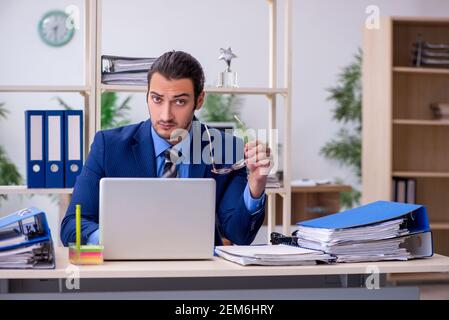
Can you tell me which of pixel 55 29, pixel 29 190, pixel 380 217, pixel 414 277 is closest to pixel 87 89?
pixel 29 190

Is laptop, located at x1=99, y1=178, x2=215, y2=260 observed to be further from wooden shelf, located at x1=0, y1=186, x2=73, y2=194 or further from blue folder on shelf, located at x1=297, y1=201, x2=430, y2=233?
wooden shelf, located at x1=0, y1=186, x2=73, y2=194

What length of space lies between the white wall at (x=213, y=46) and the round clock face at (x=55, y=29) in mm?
51

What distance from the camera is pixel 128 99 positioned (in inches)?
262

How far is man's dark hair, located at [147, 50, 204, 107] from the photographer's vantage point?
9.18 ft

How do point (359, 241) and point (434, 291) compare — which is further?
point (434, 291)

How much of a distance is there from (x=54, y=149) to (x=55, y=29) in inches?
135

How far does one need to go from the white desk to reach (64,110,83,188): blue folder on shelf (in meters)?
1.45

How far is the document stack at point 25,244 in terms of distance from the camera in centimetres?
190

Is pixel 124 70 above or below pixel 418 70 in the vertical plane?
below

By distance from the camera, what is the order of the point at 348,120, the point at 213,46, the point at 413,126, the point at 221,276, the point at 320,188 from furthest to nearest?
the point at 348,120 → the point at 213,46 → the point at 320,188 → the point at 413,126 → the point at 221,276

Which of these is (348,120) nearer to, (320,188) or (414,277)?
(320,188)

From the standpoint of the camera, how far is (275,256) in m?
1.94

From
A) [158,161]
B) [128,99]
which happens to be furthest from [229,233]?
[128,99]
